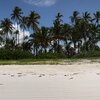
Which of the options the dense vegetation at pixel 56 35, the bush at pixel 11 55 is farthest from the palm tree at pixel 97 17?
the bush at pixel 11 55

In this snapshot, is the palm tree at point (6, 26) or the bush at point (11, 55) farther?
the palm tree at point (6, 26)

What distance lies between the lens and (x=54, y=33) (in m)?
77.4

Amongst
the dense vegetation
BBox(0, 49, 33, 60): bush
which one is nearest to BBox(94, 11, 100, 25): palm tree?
the dense vegetation

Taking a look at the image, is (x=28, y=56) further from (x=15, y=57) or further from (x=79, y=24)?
(x=79, y=24)

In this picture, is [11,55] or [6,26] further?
[6,26]

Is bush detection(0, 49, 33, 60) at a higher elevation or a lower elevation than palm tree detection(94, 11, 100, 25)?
lower

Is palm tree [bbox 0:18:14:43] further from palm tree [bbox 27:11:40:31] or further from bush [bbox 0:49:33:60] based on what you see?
bush [bbox 0:49:33:60]

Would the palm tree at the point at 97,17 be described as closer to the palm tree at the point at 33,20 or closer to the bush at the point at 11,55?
the palm tree at the point at 33,20

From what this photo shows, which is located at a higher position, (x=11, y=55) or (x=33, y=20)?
(x=33, y=20)

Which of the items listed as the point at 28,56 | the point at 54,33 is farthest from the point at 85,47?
the point at 28,56

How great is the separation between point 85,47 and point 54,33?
915 centimetres

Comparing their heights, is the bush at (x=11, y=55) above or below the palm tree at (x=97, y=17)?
below

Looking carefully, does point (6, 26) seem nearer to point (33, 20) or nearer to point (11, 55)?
point (33, 20)

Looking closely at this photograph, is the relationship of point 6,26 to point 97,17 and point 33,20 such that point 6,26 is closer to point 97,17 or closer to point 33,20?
point 33,20
